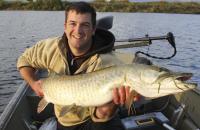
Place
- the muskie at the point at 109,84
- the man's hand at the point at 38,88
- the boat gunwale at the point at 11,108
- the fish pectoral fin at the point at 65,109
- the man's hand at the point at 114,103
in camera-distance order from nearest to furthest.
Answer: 1. the muskie at the point at 109,84
2. the man's hand at the point at 114,103
3. the fish pectoral fin at the point at 65,109
4. the man's hand at the point at 38,88
5. the boat gunwale at the point at 11,108

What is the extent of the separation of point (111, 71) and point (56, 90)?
64cm

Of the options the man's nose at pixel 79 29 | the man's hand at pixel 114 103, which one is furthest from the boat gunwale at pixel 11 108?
the man's nose at pixel 79 29

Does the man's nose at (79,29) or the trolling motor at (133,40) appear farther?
the trolling motor at (133,40)

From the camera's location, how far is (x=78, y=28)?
11.7 feet

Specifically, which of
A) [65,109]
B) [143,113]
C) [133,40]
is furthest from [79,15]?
[133,40]

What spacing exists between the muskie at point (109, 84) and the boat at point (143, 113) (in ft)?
3.92

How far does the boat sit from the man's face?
138 cm

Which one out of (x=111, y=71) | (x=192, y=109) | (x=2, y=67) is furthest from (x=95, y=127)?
(x=2, y=67)

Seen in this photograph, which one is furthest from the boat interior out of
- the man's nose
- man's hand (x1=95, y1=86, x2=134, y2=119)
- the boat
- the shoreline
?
the shoreline

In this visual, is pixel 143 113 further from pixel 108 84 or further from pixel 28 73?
pixel 108 84

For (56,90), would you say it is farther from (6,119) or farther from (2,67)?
(2,67)

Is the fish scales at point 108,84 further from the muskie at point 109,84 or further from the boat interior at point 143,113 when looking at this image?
the boat interior at point 143,113

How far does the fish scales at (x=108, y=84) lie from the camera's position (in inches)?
115

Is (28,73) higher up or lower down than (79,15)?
lower down
